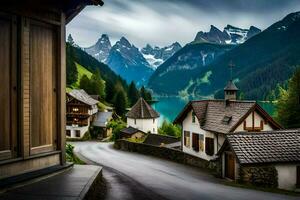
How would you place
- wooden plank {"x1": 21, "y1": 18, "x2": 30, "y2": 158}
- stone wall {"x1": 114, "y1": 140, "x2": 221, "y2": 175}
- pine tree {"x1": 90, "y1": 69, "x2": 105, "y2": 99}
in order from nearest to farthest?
1. wooden plank {"x1": 21, "y1": 18, "x2": 30, "y2": 158}
2. stone wall {"x1": 114, "y1": 140, "x2": 221, "y2": 175}
3. pine tree {"x1": 90, "y1": 69, "x2": 105, "y2": 99}

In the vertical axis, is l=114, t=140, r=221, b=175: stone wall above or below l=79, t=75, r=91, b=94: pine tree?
below

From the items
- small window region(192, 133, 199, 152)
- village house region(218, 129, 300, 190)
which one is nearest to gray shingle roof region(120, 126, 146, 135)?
small window region(192, 133, 199, 152)

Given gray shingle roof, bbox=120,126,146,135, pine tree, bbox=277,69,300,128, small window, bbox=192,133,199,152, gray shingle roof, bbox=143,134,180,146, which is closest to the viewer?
small window, bbox=192,133,199,152

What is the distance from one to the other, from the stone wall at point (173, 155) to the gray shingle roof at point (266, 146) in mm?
3341

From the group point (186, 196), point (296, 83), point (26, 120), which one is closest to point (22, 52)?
point (26, 120)

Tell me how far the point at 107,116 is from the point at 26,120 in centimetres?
8054

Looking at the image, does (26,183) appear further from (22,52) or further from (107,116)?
(107,116)

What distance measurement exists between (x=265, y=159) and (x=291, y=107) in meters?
37.8

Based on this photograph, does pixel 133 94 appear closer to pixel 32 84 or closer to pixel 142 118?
pixel 142 118

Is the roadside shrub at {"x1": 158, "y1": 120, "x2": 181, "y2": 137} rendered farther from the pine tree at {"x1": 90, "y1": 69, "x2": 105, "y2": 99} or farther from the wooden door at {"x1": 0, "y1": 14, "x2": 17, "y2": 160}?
the wooden door at {"x1": 0, "y1": 14, "x2": 17, "y2": 160}

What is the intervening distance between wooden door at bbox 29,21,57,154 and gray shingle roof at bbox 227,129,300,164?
14.3 metres

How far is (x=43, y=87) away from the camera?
11.4 m

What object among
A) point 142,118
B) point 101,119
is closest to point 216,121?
point 142,118

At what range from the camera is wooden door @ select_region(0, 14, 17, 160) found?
9.89 metres
